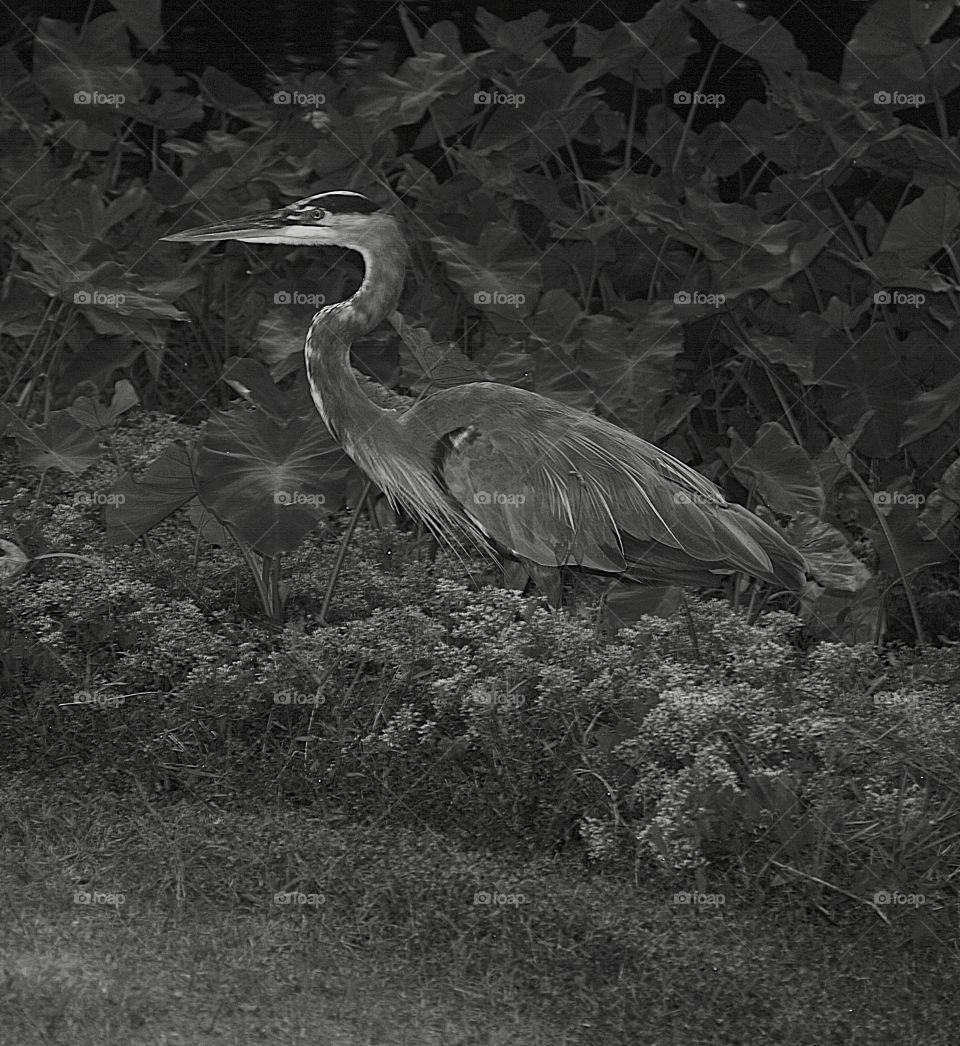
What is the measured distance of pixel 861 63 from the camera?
15.2 feet

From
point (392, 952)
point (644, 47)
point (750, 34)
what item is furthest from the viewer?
point (644, 47)

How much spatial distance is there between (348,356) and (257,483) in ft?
1.46

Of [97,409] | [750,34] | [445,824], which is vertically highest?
[750,34]

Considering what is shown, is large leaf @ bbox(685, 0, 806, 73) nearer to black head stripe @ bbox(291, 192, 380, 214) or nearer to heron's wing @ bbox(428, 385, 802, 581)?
black head stripe @ bbox(291, 192, 380, 214)

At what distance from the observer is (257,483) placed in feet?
12.4

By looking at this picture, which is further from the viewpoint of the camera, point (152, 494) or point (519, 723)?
point (152, 494)

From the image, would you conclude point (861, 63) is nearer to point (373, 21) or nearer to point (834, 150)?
point (834, 150)

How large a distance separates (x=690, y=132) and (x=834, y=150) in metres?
0.52

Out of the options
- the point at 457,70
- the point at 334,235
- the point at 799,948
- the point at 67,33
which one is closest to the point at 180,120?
the point at 67,33

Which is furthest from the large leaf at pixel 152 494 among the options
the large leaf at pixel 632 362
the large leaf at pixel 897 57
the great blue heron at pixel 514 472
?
the large leaf at pixel 897 57

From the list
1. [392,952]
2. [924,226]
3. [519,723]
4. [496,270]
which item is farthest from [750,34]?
[392,952]

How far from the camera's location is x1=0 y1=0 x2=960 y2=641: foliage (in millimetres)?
4438

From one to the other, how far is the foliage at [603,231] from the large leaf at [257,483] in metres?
0.71

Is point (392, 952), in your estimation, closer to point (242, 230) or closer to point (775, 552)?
point (775, 552)
